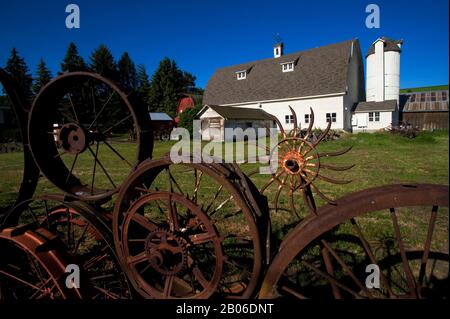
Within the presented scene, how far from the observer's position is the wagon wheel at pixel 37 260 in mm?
2135

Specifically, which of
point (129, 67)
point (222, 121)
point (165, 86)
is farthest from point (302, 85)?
point (129, 67)

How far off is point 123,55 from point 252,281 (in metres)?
78.5

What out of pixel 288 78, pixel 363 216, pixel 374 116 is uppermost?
pixel 288 78

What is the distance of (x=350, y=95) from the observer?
1057 inches

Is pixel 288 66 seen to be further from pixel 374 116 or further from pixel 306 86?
pixel 374 116

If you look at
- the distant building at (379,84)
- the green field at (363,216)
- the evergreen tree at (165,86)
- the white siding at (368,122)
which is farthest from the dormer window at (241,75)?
the green field at (363,216)

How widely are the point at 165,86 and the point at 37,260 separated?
Answer: 56.6m

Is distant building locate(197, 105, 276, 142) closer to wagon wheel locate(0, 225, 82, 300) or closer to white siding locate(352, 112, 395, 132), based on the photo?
white siding locate(352, 112, 395, 132)

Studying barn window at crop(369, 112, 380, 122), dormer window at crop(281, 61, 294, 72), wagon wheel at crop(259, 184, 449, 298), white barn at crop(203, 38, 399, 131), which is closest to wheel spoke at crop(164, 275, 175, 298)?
wagon wheel at crop(259, 184, 449, 298)

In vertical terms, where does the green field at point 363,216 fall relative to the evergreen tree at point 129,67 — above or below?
below

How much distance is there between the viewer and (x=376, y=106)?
2575 centimetres

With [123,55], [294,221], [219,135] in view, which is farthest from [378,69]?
[123,55]

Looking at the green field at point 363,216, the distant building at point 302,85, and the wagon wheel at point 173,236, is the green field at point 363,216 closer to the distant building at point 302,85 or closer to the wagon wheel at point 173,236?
the wagon wheel at point 173,236

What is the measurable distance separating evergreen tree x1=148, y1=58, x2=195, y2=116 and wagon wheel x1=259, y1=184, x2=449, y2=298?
50903mm
